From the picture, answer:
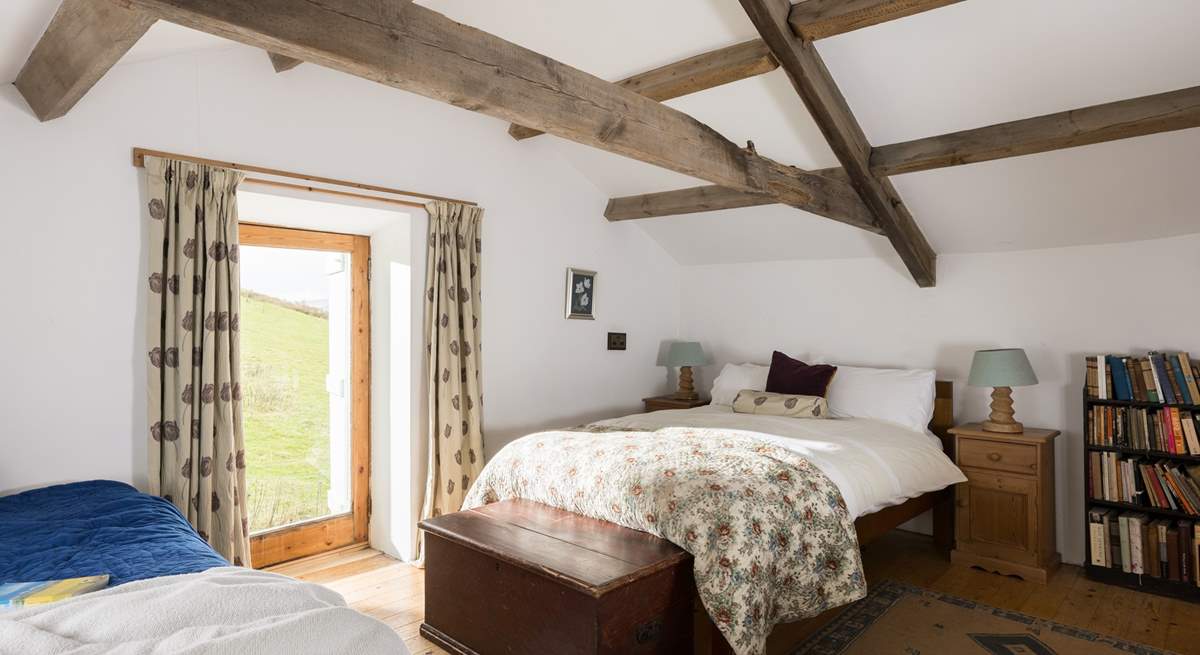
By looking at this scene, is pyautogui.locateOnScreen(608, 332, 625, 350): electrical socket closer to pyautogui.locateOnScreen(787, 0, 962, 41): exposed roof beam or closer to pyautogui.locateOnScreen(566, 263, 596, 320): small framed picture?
pyautogui.locateOnScreen(566, 263, 596, 320): small framed picture

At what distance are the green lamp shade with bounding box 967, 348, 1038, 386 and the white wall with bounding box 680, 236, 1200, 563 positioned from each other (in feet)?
1.01

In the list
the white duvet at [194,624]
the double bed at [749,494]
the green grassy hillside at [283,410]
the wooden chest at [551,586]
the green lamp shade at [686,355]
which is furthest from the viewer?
the green lamp shade at [686,355]

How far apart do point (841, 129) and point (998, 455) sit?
184 centimetres

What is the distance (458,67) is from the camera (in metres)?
1.75

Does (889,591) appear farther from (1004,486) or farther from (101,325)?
(101,325)

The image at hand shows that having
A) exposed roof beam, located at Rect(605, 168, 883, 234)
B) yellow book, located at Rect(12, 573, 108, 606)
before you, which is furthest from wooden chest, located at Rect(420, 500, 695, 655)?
exposed roof beam, located at Rect(605, 168, 883, 234)

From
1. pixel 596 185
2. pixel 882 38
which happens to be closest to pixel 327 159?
pixel 596 185

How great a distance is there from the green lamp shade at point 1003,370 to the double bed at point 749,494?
43 centimetres

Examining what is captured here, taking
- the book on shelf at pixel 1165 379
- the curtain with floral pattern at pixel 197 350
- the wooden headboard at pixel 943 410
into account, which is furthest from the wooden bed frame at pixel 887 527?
the curtain with floral pattern at pixel 197 350

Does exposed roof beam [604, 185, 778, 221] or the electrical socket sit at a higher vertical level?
exposed roof beam [604, 185, 778, 221]

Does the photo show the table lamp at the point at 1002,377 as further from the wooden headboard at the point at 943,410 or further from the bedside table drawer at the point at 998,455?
the wooden headboard at the point at 943,410

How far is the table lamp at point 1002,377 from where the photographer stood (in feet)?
11.3

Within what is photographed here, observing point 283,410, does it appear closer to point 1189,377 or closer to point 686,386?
point 686,386

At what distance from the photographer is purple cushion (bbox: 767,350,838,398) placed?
4.05m
